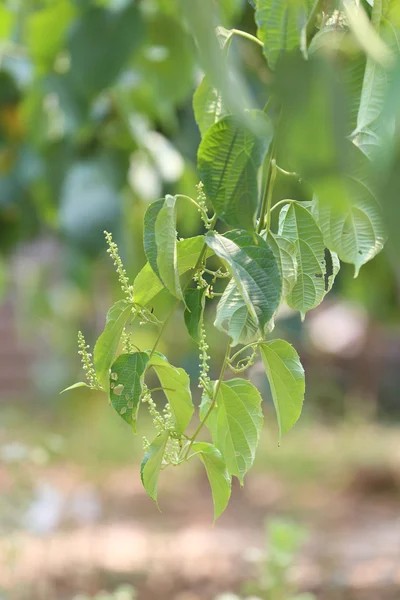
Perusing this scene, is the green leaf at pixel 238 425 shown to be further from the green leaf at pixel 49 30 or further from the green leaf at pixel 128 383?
the green leaf at pixel 49 30

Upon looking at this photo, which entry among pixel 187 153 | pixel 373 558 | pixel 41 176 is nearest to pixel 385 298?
pixel 373 558

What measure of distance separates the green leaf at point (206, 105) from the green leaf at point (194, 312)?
0.10 metres

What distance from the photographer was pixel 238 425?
389 mm

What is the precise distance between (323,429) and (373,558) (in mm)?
2514

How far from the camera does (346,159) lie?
181 millimetres

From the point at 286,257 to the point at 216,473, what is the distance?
0.35 ft

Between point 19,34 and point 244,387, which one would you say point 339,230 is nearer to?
point 244,387

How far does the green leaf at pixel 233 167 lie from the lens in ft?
0.99

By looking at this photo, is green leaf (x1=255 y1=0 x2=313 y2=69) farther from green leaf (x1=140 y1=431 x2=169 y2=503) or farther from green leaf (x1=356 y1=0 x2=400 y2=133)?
green leaf (x1=140 y1=431 x2=169 y2=503)

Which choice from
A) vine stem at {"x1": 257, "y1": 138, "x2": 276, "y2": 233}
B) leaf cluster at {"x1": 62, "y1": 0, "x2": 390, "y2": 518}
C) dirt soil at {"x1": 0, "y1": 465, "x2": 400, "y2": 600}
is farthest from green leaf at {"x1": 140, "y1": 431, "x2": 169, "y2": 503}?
dirt soil at {"x1": 0, "y1": 465, "x2": 400, "y2": 600}

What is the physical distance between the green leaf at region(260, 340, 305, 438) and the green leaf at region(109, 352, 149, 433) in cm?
6

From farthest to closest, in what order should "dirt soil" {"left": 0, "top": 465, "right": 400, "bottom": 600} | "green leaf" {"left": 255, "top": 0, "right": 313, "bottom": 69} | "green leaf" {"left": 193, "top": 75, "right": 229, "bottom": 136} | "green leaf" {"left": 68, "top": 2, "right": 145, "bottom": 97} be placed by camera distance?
"dirt soil" {"left": 0, "top": 465, "right": 400, "bottom": 600} < "green leaf" {"left": 68, "top": 2, "right": 145, "bottom": 97} < "green leaf" {"left": 193, "top": 75, "right": 229, "bottom": 136} < "green leaf" {"left": 255, "top": 0, "right": 313, "bottom": 69}

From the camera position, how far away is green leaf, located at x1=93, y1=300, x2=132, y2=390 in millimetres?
362

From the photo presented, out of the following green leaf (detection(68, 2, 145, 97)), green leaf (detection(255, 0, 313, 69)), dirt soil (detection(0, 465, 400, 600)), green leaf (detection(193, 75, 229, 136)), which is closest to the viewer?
green leaf (detection(255, 0, 313, 69))
